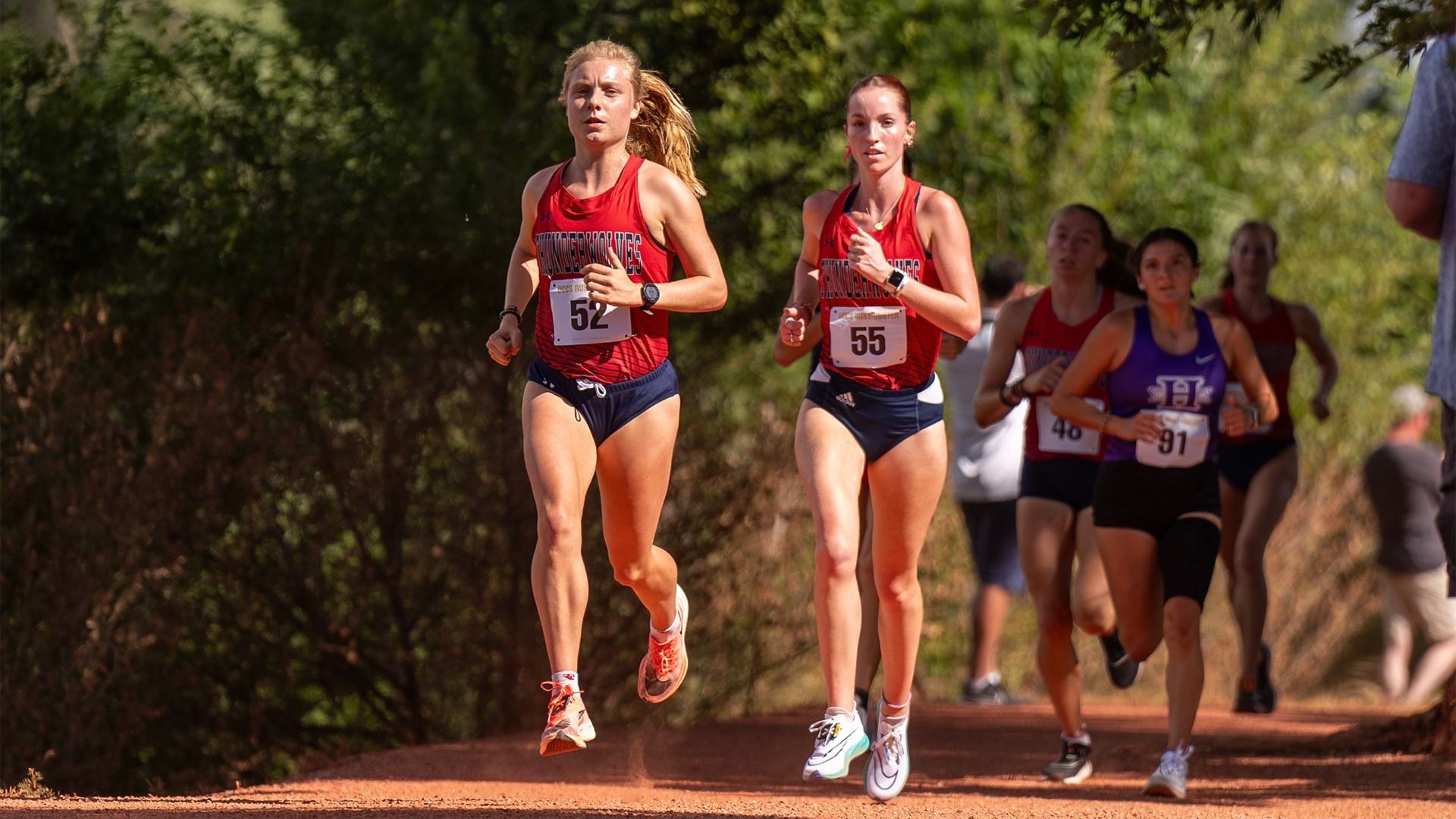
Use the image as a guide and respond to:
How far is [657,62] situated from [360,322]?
7.87ft

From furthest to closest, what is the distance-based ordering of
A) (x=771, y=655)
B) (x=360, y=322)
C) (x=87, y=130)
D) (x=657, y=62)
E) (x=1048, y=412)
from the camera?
(x=771, y=655)
(x=657, y=62)
(x=360, y=322)
(x=87, y=130)
(x=1048, y=412)

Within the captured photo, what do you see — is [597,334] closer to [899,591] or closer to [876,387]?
[876,387]

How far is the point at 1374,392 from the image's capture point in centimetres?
1672

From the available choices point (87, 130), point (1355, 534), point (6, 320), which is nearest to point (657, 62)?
point (87, 130)

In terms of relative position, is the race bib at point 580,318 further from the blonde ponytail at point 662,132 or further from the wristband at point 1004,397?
the wristband at point 1004,397

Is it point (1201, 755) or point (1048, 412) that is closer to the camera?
point (1048, 412)

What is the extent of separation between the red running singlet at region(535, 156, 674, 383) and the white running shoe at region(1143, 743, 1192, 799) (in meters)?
2.57

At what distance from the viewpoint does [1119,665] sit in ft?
25.4

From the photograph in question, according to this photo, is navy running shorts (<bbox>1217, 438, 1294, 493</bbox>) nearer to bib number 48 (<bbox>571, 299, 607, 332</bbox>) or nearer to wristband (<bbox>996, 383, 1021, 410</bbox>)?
wristband (<bbox>996, 383, 1021, 410</bbox>)

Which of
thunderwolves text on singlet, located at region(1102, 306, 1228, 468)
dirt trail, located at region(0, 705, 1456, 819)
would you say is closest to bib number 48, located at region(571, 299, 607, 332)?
dirt trail, located at region(0, 705, 1456, 819)

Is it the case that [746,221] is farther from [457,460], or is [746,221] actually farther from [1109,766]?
[1109,766]

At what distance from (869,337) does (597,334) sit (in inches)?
34.9

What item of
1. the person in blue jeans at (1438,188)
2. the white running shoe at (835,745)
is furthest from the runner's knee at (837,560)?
Result: the person in blue jeans at (1438,188)

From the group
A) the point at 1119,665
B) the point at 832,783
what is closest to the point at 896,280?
the point at 832,783
